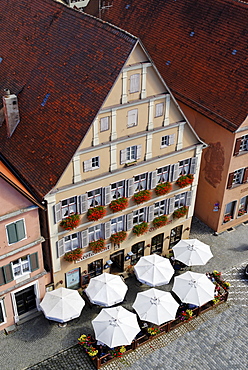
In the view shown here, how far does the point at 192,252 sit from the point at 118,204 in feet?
21.6

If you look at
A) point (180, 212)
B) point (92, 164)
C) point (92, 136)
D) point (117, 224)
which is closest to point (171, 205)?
point (180, 212)

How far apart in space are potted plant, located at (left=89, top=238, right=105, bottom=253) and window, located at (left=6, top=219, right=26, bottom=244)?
474 cm

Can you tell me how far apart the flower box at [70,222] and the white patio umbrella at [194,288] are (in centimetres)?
763

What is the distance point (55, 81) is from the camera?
28.2m

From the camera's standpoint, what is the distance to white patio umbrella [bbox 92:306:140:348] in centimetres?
2616

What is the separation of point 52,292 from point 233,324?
11.1 m

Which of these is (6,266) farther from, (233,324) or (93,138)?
(233,324)

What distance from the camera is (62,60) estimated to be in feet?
94.0

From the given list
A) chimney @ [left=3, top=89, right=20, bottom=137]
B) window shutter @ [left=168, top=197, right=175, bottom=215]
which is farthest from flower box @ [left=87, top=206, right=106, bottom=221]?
chimney @ [left=3, top=89, right=20, bottom=137]

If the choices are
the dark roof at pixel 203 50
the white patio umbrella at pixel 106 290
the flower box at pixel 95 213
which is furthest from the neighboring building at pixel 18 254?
the dark roof at pixel 203 50

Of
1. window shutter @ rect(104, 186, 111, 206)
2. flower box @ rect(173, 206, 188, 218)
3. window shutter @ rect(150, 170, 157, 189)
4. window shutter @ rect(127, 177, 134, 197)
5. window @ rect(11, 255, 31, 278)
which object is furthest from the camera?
flower box @ rect(173, 206, 188, 218)

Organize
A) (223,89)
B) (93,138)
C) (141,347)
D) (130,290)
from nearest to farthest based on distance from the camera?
1. (93,138)
2. (141,347)
3. (130,290)
4. (223,89)

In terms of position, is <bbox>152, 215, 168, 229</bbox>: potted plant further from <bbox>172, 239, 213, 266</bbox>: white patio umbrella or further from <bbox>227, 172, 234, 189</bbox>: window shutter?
<bbox>227, 172, 234, 189</bbox>: window shutter

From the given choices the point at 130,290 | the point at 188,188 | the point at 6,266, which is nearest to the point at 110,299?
the point at 130,290
